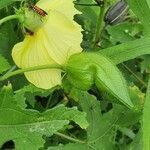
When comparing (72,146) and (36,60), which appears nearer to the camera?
(36,60)

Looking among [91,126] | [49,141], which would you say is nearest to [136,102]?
[91,126]

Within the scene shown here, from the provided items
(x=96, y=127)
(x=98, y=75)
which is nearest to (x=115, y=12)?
(x=96, y=127)

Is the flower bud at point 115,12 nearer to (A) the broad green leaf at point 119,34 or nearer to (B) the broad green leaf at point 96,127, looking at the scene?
(A) the broad green leaf at point 119,34

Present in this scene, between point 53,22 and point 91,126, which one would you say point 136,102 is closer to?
point 91,126

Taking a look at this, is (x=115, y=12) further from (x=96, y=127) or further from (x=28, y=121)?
(x=28, y=121)

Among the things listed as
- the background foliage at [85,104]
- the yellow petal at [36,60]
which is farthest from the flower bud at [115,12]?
the yellow petal at [36,60]

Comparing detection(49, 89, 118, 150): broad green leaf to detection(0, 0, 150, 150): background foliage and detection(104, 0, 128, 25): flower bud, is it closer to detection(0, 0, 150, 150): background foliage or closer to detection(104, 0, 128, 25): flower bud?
detection(0, 0, 150, 150): background foliage

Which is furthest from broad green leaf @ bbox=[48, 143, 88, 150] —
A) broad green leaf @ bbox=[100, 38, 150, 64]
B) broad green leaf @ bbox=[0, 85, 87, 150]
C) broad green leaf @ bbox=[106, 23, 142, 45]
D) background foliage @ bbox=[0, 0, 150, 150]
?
broad green leaf @ bbox=[106, 23, 142, 45]
